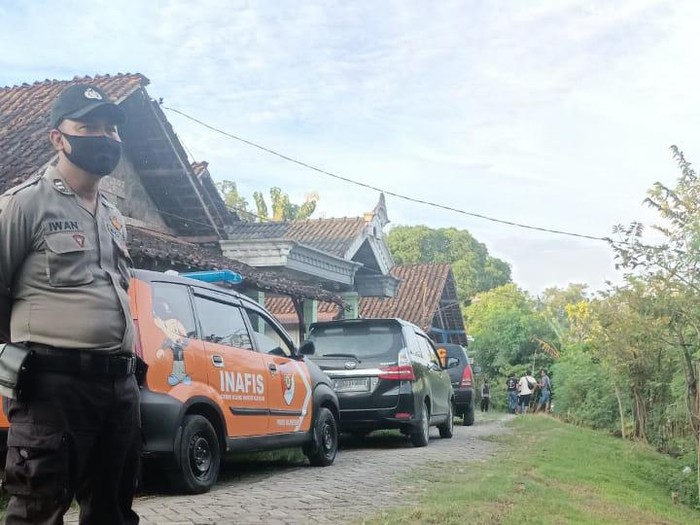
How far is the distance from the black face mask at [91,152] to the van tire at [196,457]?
378 cm

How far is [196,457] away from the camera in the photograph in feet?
23.1

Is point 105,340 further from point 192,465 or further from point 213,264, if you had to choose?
point 213,264

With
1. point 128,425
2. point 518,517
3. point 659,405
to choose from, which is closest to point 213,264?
point 518,517

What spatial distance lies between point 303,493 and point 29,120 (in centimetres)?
854

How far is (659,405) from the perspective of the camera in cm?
1945

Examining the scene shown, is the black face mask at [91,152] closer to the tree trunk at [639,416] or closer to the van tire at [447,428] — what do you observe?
the van tire at [447,428]

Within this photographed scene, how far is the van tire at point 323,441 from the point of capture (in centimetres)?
928

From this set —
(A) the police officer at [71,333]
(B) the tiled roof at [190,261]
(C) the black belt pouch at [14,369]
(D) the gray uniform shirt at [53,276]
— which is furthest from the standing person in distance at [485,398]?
(C) the black belt pouch at [14,369]

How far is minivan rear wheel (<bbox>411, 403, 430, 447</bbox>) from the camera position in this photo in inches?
460

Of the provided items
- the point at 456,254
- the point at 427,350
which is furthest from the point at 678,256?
the point at 456,254

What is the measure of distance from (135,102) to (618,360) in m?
11.8

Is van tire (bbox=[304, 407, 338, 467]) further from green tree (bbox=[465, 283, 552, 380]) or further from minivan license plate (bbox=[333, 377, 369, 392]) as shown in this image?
green tree (bbox=[465, 283, 552, 380])

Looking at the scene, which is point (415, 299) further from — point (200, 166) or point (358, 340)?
point (358, 340)

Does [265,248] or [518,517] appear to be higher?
[265,248]
